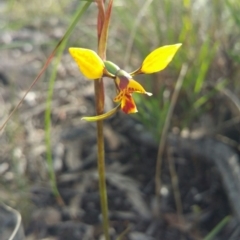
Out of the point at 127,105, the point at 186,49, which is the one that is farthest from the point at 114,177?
the point at 127,105

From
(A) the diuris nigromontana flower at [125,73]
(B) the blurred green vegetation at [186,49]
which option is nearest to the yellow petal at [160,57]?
(A) the diuris nigromontana flower at [125,73]

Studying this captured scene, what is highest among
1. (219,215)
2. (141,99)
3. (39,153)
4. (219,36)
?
(219,36)

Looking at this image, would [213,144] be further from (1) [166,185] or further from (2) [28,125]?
(2) [28,125]

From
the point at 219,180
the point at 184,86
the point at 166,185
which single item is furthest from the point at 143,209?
the point at 184,86

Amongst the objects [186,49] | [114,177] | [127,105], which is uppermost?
[186,49]

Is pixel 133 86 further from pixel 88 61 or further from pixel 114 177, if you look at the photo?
pixel 114 177
